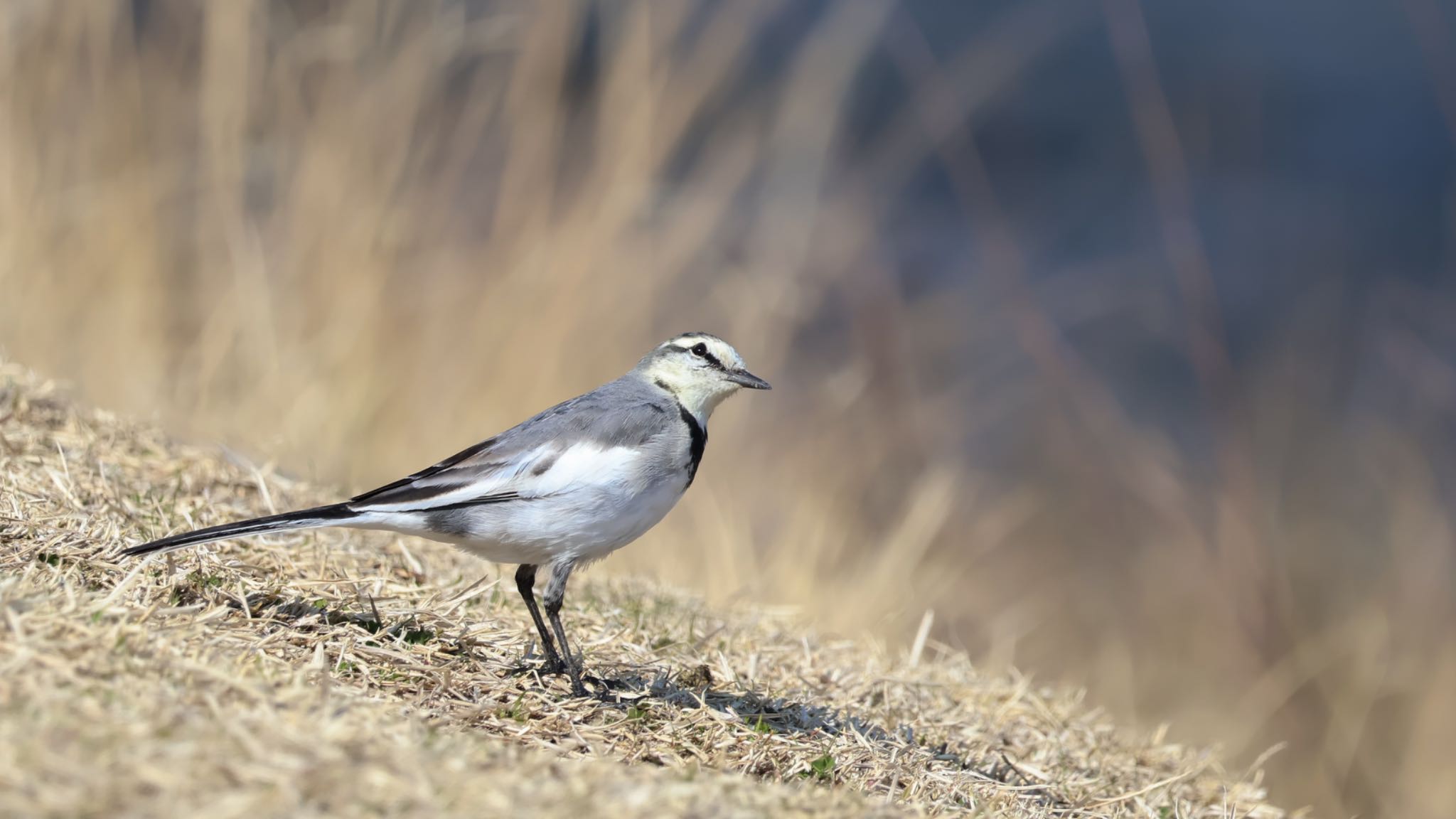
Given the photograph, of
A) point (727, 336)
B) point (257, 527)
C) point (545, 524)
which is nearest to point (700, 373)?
point (545, 524)

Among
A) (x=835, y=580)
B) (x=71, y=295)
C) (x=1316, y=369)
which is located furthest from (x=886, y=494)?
(x=71, y=295)

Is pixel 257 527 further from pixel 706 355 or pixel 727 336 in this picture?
pixel 727 336

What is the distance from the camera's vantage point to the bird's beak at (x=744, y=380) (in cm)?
461

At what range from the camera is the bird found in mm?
3811

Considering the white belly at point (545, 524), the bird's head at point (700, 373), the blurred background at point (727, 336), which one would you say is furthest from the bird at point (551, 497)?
the blurred background at point (727, 336)

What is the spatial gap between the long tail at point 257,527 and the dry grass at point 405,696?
0.11 meters

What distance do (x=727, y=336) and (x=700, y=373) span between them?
3.10 metres

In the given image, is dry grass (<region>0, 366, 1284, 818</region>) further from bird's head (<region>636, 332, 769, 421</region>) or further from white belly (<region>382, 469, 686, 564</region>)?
bird's head (<region>636, 332, 769, 421</region>)

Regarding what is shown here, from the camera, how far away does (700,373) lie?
4594mm

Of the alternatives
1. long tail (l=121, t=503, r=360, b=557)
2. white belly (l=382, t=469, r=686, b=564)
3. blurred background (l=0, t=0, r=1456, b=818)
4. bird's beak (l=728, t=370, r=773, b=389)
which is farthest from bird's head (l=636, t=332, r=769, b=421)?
blurred background (l=0, t=0, r=1456, b=818)

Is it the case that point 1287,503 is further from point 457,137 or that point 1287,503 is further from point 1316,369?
point 457,137

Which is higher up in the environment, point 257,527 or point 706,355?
point 706,355

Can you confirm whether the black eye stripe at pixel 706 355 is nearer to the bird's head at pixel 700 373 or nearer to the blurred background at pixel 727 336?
the bird's head at pixel 700 373

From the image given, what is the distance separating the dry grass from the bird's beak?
810 mm
